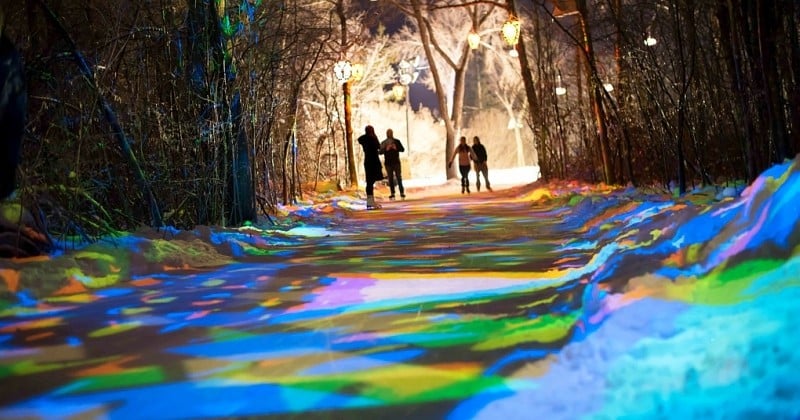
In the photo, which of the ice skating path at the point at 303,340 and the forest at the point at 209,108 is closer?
the ice skating path at the point at 303,340

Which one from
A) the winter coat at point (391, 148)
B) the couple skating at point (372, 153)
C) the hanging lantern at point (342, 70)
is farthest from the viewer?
the hanging lantern at point (342, 70)

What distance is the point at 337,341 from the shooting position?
11.6 ft

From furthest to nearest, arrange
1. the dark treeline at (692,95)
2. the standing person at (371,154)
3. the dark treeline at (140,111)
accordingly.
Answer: the standing person at (371,154) → the dark treeline at (140,111) → the dark treeline at (692,95)

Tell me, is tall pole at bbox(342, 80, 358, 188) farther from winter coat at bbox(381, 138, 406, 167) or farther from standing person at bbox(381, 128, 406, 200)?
winter coat at bbox(381, 138, 406, 167)

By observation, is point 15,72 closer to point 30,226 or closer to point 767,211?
point 30,226

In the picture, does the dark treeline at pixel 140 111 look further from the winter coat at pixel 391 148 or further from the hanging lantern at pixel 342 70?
the hanging lantern at pixel 342 70

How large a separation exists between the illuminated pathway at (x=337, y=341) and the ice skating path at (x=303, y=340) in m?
0.01

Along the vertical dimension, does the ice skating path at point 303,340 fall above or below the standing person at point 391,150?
below

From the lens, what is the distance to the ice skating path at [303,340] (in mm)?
2689

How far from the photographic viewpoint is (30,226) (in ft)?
19.1

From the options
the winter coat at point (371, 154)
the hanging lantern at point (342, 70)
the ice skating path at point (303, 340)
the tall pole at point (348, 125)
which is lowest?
the ice skating path at point (303, 340)

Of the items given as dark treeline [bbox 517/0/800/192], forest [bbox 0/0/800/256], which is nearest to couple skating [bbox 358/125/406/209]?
forest [bbox 0/0/800/256]

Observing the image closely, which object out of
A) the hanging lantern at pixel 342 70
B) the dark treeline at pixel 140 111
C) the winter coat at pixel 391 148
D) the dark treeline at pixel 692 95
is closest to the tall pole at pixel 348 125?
the hanging lantern at pixel 342 70

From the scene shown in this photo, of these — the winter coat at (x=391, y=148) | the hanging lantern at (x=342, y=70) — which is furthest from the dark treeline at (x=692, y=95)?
the hanging lantern at (x=342, y=70)
